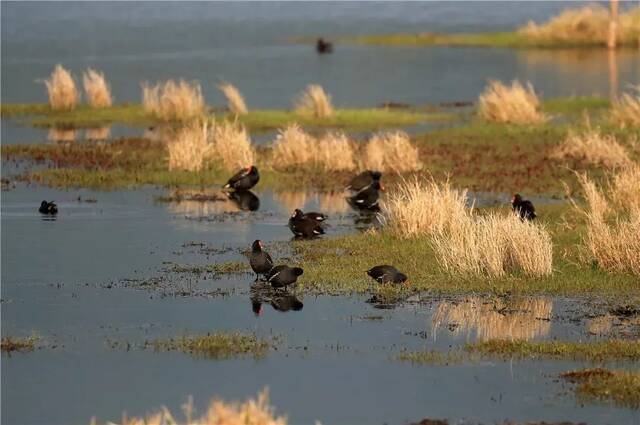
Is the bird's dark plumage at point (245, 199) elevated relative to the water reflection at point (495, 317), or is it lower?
elevated

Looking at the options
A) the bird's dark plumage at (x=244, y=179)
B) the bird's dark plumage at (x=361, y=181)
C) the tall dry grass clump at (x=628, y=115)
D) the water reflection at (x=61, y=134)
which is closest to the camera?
the bird's dark plumage at (x=361, y=181)

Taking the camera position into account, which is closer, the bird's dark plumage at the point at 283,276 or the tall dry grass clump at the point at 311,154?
the bird's dark plumage at the point at 283,276

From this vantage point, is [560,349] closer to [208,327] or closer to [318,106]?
[208,327]

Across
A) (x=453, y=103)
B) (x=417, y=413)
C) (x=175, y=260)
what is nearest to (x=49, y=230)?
(x=175, y=260)

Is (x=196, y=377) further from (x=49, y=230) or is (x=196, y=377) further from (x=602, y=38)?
(x=602, y=38)

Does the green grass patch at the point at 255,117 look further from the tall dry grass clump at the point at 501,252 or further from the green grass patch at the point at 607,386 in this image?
the green grass patch at the point at 607,386

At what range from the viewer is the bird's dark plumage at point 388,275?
1880 centimetres

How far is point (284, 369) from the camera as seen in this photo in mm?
15211

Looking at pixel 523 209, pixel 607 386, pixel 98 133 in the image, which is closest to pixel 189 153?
pixel 98 133

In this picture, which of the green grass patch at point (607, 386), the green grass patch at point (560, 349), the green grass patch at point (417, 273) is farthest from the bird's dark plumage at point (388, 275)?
the green grass patch at point (607, 386)

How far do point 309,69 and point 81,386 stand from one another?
165ft

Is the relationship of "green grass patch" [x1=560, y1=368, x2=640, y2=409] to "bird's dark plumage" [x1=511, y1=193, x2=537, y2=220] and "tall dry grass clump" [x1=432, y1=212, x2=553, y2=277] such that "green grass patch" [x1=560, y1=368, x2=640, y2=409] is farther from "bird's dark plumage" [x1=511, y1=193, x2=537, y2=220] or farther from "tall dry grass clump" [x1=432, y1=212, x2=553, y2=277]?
"bird's dark plumage" [x1=511, y1=193, x2=537, y2=220]

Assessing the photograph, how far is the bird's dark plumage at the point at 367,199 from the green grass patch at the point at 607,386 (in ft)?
38.4

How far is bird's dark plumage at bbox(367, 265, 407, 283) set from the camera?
61.7 feet
